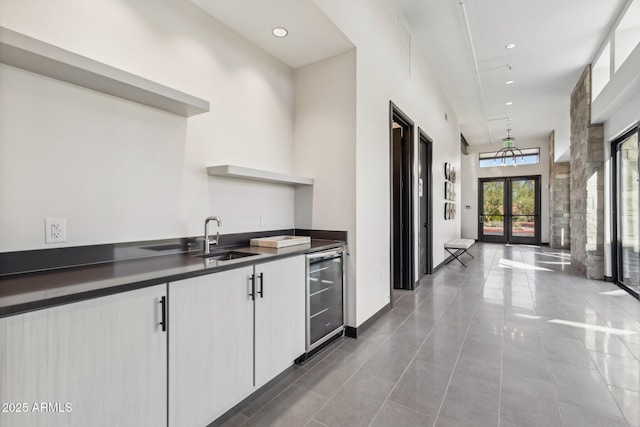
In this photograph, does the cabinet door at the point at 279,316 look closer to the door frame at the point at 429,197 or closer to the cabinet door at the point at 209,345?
the cabinet door at the point at 209,345

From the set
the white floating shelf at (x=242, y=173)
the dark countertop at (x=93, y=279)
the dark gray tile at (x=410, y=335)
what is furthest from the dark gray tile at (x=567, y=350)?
the white floating shelf at (x=242, y=173)

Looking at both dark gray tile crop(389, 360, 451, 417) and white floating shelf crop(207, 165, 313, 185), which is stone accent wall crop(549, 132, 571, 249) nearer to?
dark gray tile crop(389, 360, 451, 417)

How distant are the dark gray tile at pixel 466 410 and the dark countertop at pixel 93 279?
4.87 ft

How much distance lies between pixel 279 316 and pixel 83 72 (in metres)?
1.84

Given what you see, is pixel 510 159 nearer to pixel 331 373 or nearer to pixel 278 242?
pixel 278 242

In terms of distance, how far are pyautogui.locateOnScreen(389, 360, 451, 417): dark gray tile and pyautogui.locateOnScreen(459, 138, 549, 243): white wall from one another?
10.3m

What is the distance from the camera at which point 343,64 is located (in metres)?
2.95

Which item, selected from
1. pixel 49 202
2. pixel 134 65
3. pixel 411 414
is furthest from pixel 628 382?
pixel 134 65

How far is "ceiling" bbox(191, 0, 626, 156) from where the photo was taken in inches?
98.9

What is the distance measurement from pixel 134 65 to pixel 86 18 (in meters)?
0.31

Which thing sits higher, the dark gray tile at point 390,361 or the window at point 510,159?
the window at point 510,159

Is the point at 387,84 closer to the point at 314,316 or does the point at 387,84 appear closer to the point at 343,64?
the point at 343,64

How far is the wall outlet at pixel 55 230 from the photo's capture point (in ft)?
5.07

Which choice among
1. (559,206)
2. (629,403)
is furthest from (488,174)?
(629,403)
